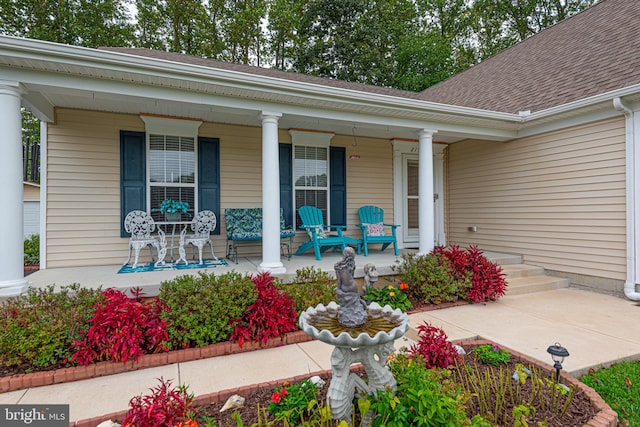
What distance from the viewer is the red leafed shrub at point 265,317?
9.39ft

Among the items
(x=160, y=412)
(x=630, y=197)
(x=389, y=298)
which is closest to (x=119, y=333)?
(x=160, y=412)

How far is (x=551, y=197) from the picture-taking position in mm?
5125

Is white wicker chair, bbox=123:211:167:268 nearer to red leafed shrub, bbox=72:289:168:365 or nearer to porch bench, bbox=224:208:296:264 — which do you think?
porch bench, bbox=224:208:296:264

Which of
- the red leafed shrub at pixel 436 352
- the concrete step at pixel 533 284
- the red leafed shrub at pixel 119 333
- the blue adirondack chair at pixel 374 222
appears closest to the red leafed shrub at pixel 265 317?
the red leafed shrub at pixel 119 333

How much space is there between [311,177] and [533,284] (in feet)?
12.3

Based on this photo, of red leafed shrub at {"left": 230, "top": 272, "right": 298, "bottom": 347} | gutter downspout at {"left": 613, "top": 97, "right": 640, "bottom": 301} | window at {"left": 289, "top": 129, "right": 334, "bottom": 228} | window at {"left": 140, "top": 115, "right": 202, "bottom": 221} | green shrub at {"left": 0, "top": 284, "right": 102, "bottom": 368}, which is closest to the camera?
green shrub at {"left": 0, "top": 284, "right": 102, "bottom": 368}

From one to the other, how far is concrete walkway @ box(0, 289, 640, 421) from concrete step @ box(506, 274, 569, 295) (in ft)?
1.36

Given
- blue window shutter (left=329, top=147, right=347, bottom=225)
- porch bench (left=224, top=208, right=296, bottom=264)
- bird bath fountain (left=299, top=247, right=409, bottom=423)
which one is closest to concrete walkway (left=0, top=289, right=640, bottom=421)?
bird bath fountain (left=299, top=247, right=409, bottom=423)

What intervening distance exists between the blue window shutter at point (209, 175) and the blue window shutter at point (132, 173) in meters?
0.77

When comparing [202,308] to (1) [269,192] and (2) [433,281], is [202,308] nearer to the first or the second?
(1) [269,192]

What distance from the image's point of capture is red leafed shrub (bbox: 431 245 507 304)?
413 cm

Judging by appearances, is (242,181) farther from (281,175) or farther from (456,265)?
(456,265)

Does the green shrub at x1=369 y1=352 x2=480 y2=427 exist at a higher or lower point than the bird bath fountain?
lower

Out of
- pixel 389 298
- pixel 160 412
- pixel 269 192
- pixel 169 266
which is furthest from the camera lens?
pixel 169 266
